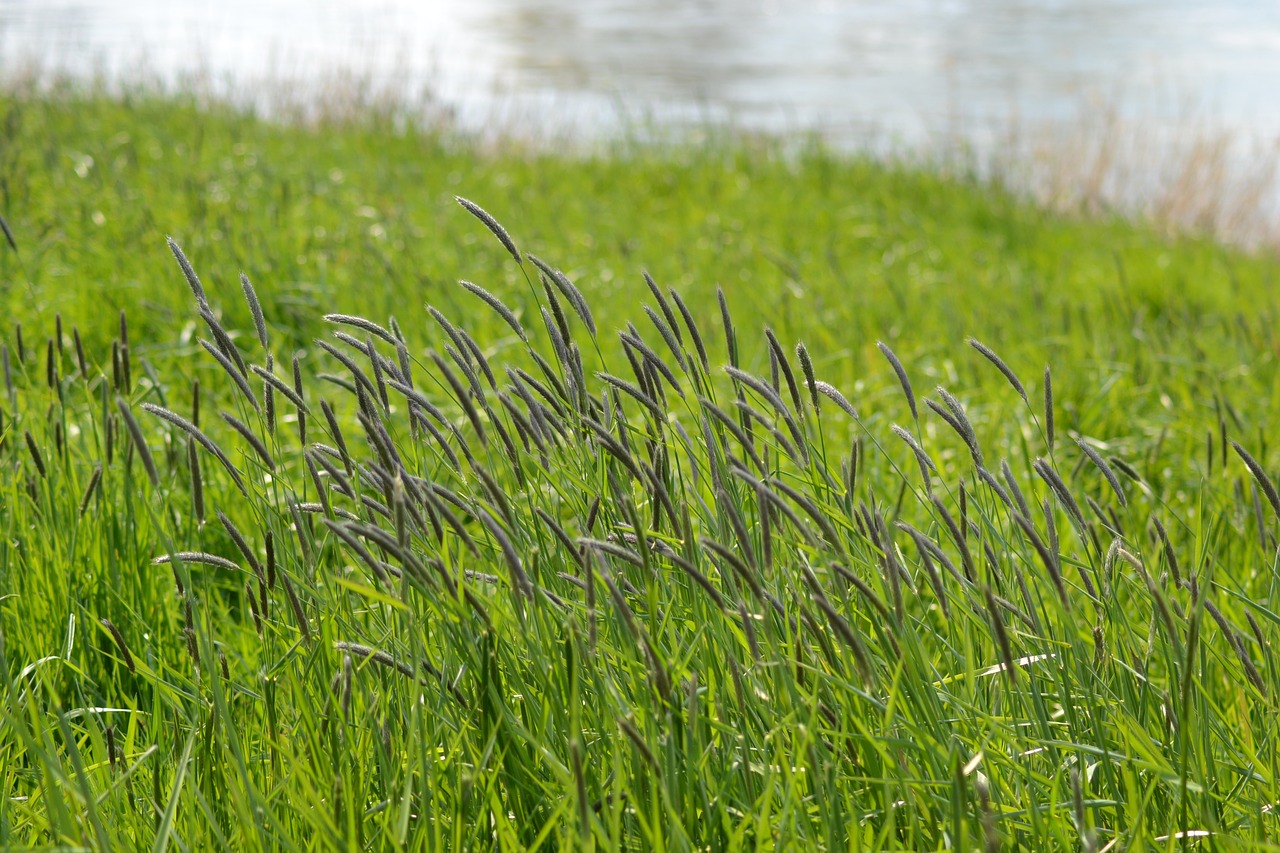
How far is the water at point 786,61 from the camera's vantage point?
12312 millimetres

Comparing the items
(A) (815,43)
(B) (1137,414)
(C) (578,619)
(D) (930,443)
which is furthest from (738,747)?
(A) (815,43)

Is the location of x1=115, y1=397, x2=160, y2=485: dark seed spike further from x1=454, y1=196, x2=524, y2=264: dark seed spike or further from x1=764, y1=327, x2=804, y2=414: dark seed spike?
x1=764, y1=327, x2=804, y2=414: dark seed spike

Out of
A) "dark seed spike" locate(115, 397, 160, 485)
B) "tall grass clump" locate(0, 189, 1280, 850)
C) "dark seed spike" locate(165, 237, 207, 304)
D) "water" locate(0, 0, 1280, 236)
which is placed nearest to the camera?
"dark seed spike" locate(115, 397, 160, 485)

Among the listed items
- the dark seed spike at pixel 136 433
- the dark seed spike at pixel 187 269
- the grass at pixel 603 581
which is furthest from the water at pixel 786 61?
the dark seed spike at pixel 136 433

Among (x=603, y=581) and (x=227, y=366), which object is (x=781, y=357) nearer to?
(x=603, y=581)

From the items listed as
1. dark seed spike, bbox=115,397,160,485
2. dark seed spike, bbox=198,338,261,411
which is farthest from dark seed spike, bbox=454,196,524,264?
dark seed spike, bbox=115,397,160,485

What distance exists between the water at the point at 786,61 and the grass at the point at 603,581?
6.91m

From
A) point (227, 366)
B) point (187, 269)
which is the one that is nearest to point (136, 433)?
point (227, 366)

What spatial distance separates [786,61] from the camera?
2461cm

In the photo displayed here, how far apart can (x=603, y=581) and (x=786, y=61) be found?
81.9ft

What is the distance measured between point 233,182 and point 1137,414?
16.2ft

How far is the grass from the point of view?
51.7 inches

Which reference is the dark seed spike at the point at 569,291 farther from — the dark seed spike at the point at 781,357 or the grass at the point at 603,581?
the dark seed spike at the point at 781,357

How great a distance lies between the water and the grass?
6.91 m
